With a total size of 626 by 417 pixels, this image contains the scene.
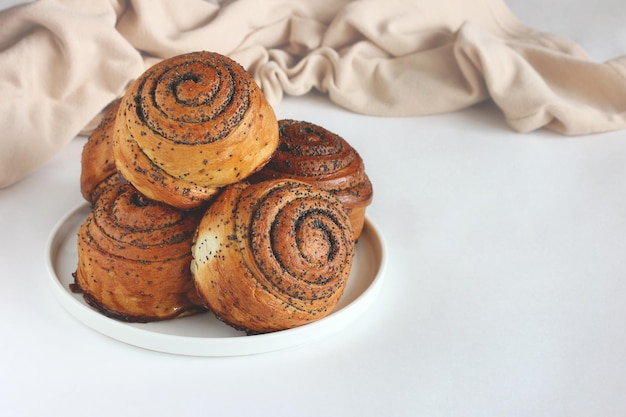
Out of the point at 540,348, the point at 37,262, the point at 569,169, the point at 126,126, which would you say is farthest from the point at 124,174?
the point at 569,169

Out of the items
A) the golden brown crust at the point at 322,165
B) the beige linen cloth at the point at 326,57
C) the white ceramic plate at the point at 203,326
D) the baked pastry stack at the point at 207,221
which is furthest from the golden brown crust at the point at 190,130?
the beige linen cloth at the point at 326,57

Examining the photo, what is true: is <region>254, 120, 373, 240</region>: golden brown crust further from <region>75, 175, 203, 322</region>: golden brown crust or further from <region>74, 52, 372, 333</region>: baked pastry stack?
<region>75, 175, 203, 322</region>: golden brown crust

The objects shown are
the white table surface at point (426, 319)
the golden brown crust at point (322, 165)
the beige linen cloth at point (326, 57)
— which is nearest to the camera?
the white table surface at point (426, 319)

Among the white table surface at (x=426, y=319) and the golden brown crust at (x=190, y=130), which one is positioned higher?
the golden brown crust at (x=190, y=130)

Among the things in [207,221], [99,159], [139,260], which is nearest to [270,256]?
[207,221]

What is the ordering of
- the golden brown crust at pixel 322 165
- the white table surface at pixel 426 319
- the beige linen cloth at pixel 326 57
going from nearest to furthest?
the white table surface at pixel 426 319
the golden brown crust at pixel 322 165
the beige linen cloth at pixel 326 57

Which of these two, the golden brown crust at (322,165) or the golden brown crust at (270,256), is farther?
the golden brown crust at (322,165)

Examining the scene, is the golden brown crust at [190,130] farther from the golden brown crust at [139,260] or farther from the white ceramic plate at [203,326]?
the white ceramic plate at [203,326]
